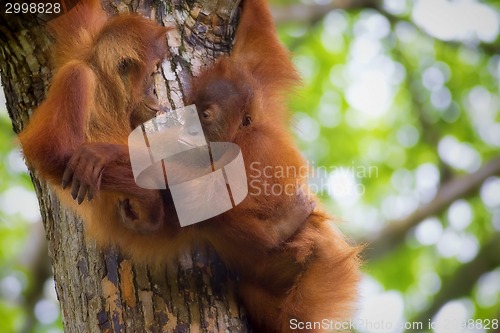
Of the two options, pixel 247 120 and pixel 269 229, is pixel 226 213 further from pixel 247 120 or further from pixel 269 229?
pixel 247 120

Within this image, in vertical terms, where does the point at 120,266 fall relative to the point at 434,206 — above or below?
above

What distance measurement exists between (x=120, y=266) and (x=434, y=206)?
15.0 feet

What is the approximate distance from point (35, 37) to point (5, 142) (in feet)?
19.4

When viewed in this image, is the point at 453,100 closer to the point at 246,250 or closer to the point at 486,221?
the point at 486,221

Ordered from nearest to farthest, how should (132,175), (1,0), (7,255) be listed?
(132,175) < (1,0) < (7,255)

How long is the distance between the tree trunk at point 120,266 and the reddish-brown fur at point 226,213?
92 millimetres

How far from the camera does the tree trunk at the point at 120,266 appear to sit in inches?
118

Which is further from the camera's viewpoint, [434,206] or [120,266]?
[434,206]

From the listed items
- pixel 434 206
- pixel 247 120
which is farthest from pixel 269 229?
pixel 434 206

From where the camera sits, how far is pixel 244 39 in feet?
13.6

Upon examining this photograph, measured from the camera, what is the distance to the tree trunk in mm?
3002

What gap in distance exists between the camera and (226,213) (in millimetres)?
3189

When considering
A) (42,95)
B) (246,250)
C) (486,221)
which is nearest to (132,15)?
(42,95)

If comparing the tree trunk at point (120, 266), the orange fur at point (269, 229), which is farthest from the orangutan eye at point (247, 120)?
the tree trunk at point (120, 266)
